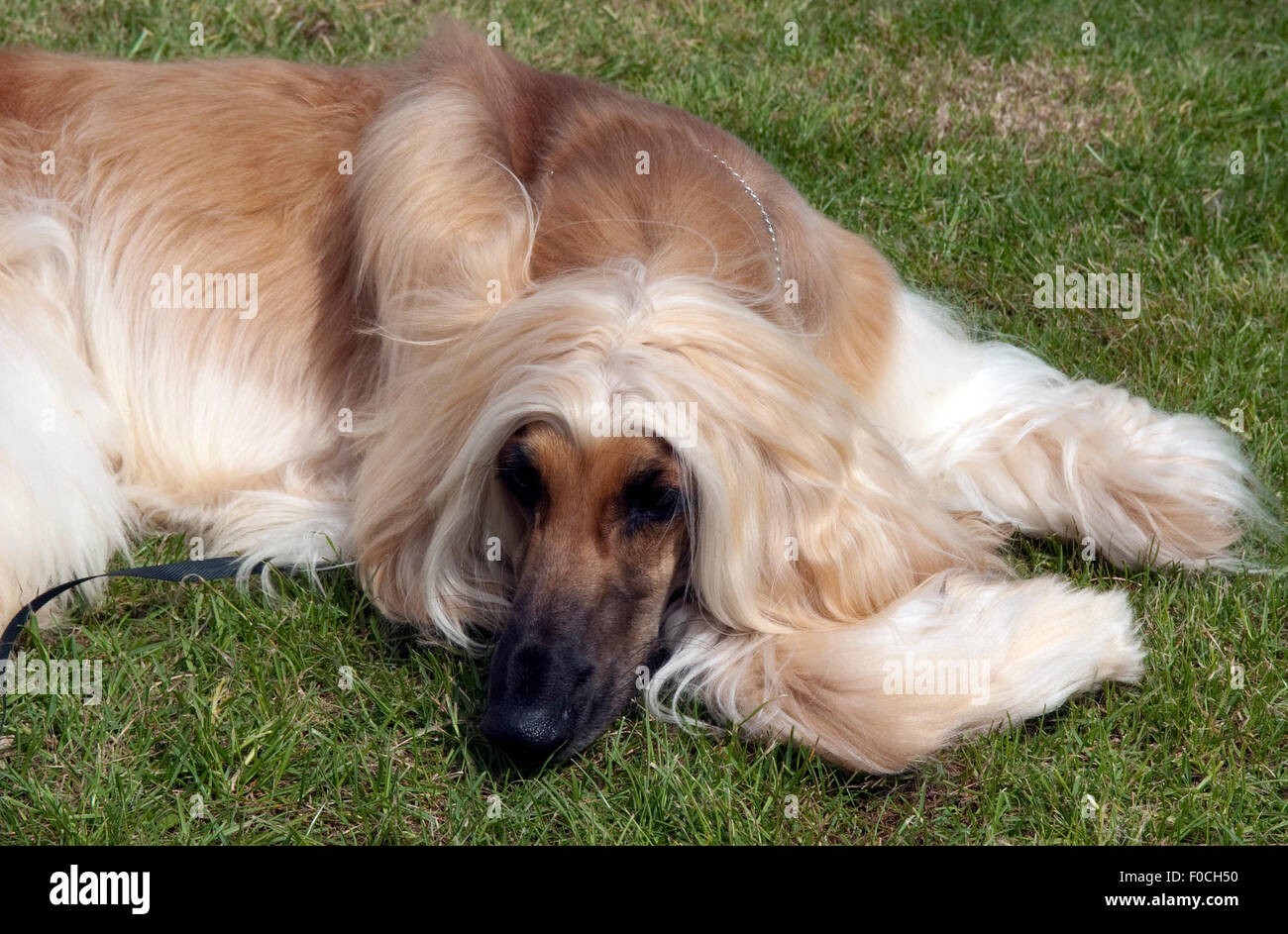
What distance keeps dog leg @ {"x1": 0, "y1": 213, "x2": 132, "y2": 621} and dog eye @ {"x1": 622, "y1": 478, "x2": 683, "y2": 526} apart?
53.3 inches

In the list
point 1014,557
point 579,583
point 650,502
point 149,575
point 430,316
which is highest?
point 430,316

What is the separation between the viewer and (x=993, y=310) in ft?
13.8

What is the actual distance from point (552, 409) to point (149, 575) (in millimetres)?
1097

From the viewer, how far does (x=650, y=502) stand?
105 inches

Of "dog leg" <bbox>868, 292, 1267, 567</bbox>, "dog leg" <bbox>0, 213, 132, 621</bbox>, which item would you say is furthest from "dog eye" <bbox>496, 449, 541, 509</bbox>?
"dog leg" <bbox>0, 213, 132, 621</bbox>

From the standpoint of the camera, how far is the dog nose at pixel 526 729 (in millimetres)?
2500

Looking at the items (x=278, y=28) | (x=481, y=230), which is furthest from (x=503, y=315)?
(x=278, y=28)

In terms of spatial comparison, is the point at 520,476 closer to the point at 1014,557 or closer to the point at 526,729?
the point at 526,729

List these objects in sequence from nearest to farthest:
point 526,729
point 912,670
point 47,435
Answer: point 526,729, point 912,670, point 47,435

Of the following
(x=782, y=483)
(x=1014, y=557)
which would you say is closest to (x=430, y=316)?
(x=782, y=483)

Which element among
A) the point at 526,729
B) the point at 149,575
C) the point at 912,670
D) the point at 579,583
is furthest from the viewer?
the point at 149,575

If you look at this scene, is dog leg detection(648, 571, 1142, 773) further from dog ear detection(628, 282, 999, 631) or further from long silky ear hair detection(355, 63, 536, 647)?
long silky ear hair detection(355, 63, 536, 647)

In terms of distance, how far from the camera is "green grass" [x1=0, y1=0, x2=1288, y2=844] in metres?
2.59

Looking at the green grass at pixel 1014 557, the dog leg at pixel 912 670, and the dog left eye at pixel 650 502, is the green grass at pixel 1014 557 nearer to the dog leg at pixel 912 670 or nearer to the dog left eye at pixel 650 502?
the dog leg at pixel 912 670
